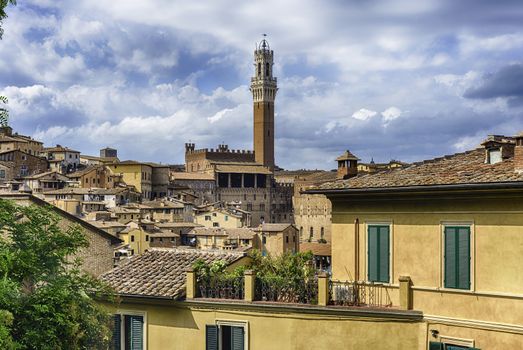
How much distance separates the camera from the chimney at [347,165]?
16828 mm

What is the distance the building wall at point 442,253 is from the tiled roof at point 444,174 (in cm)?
32

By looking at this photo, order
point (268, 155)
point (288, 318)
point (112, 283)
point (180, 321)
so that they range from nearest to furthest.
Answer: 1. point (288, 318)
2. point (180, 321)
3. point (112, 283)
4. point (268, 155)

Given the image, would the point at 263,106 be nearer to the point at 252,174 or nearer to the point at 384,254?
the point at 252,174

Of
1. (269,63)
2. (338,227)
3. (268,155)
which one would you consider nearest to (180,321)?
(338,227)

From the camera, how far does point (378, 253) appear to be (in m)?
14.3

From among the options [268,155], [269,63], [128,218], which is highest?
[269,63]

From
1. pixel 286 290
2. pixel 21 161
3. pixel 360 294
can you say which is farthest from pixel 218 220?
pixel 360 294

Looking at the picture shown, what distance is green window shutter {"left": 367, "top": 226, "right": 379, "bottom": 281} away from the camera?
562 inches

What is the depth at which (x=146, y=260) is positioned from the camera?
1777 cm

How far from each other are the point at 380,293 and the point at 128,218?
76814 mm

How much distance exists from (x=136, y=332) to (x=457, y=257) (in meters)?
7.01

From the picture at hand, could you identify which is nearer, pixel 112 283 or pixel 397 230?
pixel 397 230

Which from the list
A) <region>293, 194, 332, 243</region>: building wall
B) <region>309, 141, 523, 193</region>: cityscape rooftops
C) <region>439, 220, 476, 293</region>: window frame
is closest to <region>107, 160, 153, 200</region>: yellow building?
<region>293, 194, 332, 243</region>: building wall

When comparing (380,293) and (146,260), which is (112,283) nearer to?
(146,260)
